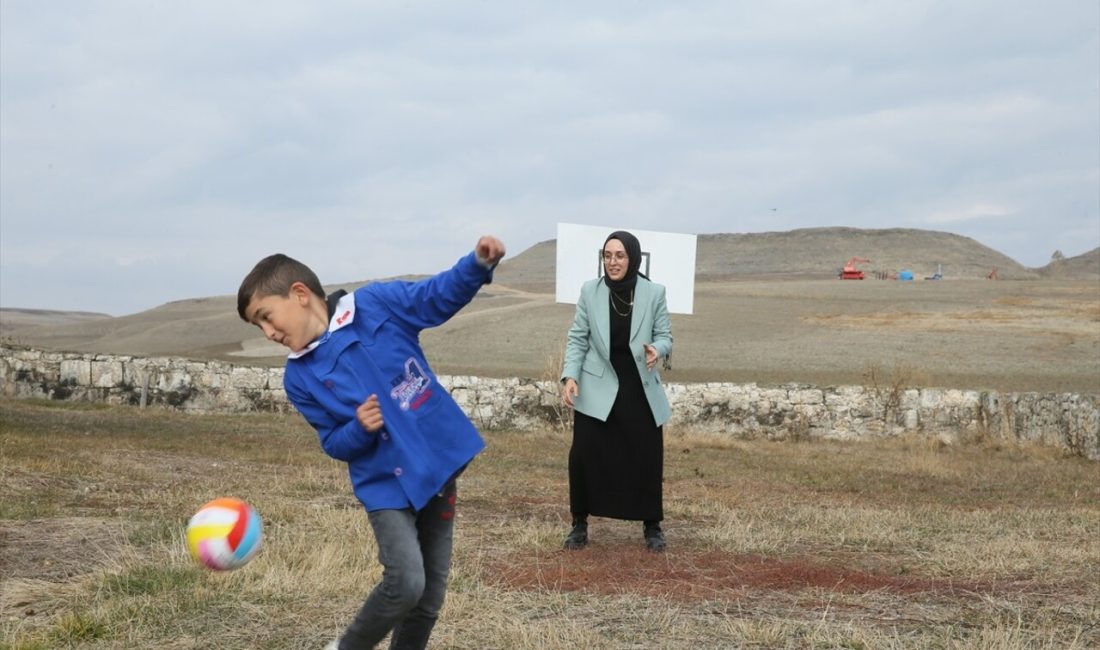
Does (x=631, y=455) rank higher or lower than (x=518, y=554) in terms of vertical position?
higher

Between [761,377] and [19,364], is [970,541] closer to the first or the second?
[19,364]

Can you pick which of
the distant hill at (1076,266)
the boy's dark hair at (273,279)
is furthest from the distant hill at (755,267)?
the boy's dark hair at (273,279)

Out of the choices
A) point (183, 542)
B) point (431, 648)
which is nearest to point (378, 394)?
point (431, 648)

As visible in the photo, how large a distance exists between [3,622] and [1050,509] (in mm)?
8392

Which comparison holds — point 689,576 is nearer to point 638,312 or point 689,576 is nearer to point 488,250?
point 638,312

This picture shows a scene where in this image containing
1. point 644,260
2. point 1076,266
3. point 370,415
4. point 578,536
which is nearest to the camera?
point 370,415

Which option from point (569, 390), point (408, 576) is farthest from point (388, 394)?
point (569, 390)

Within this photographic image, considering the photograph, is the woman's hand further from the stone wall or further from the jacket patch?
the stone wall

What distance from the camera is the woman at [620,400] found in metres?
7.52

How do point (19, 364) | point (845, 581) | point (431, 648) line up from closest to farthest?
point (431, 648) → point (845, 581) → point (19, 364)

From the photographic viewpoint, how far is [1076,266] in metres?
102

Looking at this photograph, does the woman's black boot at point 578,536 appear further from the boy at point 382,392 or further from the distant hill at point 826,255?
the distant hill at point 826,255

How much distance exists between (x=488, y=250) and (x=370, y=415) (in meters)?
0.64

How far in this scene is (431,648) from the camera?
4824mm
